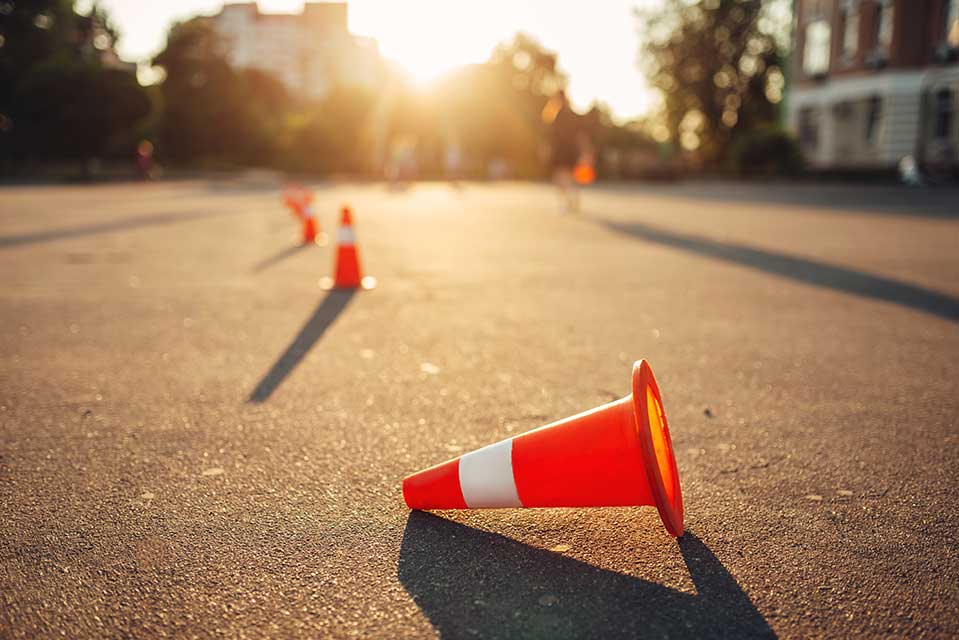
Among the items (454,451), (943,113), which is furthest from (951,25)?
(454,451)

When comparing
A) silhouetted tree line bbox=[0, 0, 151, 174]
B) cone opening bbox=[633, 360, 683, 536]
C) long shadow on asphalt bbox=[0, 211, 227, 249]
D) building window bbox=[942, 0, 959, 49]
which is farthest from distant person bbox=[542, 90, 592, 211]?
silhouetted tree line bbox=[0, 0, 151, 174]

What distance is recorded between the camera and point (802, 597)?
212 cm

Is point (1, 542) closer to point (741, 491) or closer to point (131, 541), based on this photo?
point (131, 541)

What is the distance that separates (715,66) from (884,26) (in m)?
16.9

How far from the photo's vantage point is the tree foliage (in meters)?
49.3

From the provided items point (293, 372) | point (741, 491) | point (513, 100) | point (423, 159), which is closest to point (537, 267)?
point (293, 372)

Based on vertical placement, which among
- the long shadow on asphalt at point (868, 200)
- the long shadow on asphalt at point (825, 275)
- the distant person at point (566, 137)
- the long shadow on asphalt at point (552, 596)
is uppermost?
the distant person at point (566, 137)

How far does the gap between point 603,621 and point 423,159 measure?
2179 inches

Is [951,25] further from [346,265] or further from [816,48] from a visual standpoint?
[346,265]

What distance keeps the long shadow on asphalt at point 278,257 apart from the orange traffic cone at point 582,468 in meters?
6.73

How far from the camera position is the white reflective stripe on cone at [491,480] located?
8.20 ft

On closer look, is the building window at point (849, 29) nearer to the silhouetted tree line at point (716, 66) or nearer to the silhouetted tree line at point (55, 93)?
the silhouetted tree line at point (716, 66)

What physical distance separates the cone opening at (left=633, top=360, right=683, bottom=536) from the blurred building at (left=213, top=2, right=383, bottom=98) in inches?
6695

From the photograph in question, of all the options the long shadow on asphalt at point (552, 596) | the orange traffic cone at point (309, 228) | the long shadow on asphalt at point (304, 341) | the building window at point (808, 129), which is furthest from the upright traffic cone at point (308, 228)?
the building window at point (808, 129)
